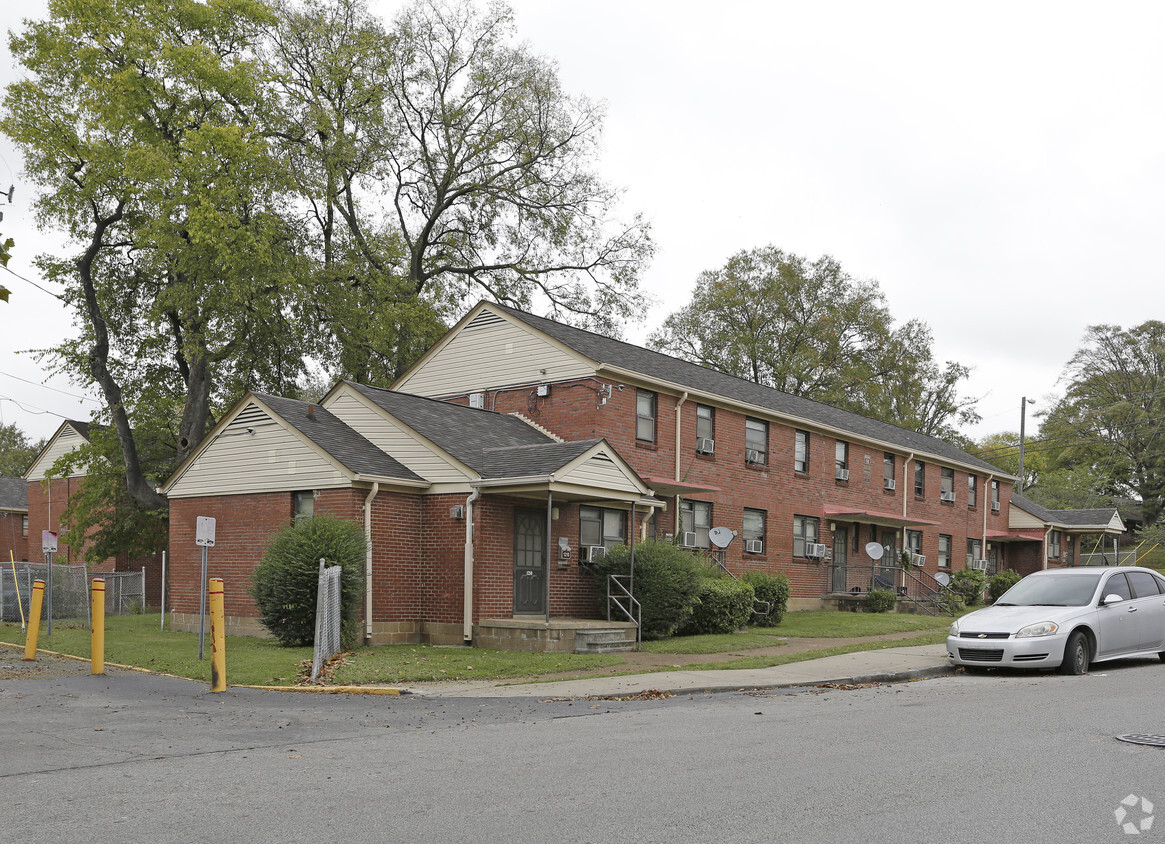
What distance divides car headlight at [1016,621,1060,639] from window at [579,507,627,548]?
9.30 metres

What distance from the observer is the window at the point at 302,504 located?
2066 centimetres

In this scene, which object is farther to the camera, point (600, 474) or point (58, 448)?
point (58, 448)

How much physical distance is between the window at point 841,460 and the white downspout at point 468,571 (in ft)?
56.8

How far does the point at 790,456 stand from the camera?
104 feet

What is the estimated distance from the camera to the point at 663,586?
812 inches

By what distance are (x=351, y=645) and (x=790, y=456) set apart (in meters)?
17.0

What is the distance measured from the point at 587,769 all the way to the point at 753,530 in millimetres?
22654

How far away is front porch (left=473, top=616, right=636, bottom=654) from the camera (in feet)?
60.5

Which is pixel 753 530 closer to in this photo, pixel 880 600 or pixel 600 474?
pixel 880 600

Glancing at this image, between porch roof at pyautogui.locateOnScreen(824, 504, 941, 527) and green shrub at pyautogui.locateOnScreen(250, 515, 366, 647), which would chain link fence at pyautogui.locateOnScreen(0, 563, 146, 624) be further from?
Answer: porch roof at pyautogui.locateOnScreen(824, 504, 941, 527)

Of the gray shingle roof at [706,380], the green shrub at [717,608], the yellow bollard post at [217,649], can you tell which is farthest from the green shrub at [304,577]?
the gray shingle roof at [706,380]
